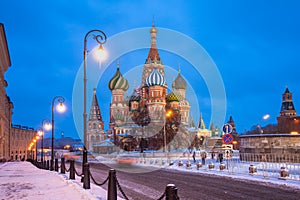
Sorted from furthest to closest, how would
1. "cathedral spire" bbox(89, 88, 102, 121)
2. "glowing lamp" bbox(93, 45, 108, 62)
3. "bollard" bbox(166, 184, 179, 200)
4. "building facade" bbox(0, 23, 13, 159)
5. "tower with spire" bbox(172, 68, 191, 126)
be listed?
"cathedral spire" bbox(89, 88, 102, 121) < "tower with spire" bbox(172, 68, 191, 126) < "building facade" bbox(0, 23, 13, 159) < "glowing lamp" bbox(93, 45, 108, 62) < "bollard" bbox(166, 184, 179, 200)

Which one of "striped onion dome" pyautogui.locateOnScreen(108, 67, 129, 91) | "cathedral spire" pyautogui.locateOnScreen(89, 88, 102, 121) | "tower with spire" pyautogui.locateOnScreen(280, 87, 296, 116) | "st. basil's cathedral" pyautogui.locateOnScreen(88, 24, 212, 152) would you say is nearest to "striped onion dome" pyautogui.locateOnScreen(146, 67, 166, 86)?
"st. basil's cathedral" pyautogui.locateOnScreen(88, 24, 212, 152)

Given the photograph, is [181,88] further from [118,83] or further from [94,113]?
[94,113]

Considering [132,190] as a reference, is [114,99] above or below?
above

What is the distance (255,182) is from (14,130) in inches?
2479

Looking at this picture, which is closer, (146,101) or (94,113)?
(146,101)

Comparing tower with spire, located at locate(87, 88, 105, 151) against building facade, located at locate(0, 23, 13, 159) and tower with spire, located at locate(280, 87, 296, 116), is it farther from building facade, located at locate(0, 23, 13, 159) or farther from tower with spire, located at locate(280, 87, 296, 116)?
tower with spire, located at locate(280, 87, 296, 116)

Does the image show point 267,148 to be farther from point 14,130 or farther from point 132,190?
point 14,130

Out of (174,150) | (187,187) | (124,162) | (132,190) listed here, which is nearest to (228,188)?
(187,187)

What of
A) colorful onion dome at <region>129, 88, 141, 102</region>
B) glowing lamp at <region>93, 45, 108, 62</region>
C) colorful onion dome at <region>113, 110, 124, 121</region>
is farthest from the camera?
colorful onion dome at <region>113, 110, 124, 121</region>

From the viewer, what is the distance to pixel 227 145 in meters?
17.7

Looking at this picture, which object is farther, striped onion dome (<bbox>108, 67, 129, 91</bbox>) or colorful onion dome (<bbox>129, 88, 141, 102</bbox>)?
striped onion dome (<bbox>108, 67, 129, 91</bbox>)

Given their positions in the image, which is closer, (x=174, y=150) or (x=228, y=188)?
(x=228, y=188)

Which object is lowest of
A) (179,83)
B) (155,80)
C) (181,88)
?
(155,80)

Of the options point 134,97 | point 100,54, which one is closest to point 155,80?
point 134,97
